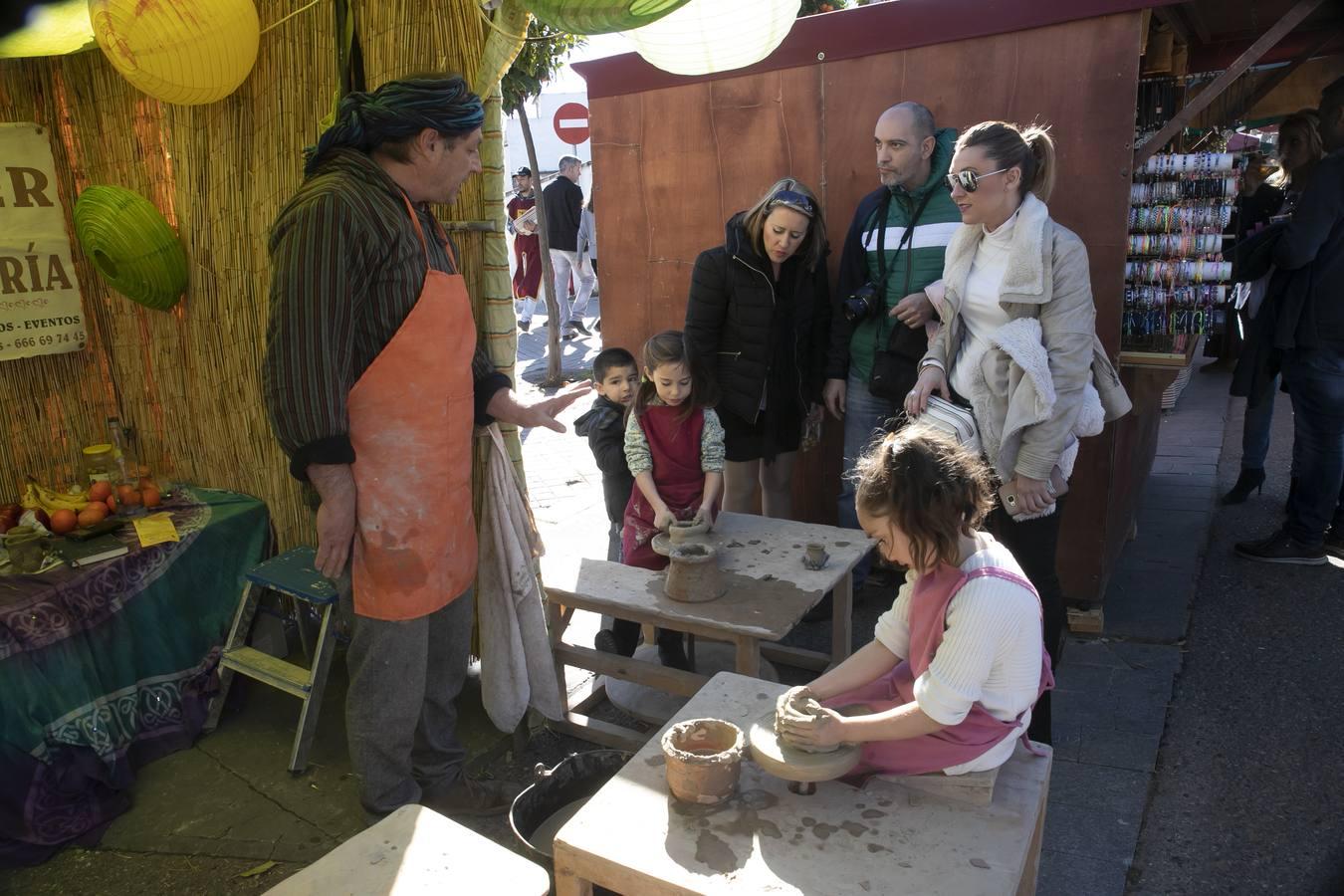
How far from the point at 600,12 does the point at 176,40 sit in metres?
1.38

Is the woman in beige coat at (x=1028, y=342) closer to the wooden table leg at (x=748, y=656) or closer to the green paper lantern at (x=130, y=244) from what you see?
the wooden table leg at (x=748, y=656)

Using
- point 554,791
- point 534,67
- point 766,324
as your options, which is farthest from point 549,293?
point 554,791

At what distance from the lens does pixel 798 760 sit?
67.1 inches

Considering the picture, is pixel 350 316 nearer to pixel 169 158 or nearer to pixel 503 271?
pixel 503 271

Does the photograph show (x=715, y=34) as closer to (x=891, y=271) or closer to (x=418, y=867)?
(x=891, y=271)

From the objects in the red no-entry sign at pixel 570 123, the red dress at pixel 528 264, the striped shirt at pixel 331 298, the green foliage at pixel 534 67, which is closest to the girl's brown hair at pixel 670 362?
the striped shirt at pixel 331 298

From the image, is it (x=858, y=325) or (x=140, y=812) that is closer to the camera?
(x=140, y=812)

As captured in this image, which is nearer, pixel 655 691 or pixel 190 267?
pixel 655 691

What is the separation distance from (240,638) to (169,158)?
72.1 inches

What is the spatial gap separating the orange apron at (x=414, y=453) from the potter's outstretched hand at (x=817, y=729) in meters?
1.21

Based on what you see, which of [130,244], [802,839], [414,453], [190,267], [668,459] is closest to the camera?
[802,839]

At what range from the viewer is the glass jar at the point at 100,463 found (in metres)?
3.58

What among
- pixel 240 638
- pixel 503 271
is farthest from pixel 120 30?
pixel 240 638

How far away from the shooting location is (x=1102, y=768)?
9.64ft
